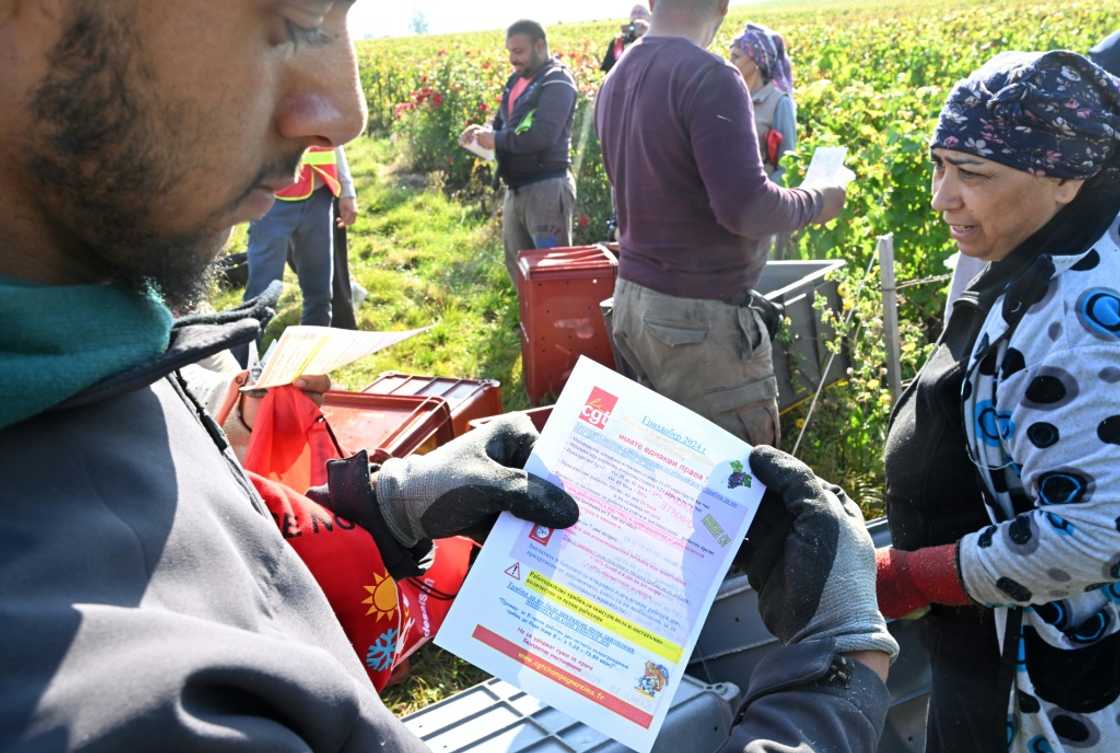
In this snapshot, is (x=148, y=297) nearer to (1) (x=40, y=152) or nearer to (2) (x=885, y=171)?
(1) (x=40, y=152)

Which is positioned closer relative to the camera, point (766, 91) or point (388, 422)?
point (388, 422)

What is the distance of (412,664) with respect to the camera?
3.37 m

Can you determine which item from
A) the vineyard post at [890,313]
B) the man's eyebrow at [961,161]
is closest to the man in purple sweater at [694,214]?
the vineyard post at [890,313]

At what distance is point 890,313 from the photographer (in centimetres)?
381

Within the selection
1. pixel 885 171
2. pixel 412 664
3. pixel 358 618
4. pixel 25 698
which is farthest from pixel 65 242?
pixel 885 171

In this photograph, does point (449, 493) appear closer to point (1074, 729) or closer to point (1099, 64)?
point (1074, 729)

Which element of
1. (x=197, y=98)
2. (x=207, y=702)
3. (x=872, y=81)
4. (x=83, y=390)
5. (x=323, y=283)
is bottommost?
(x=323, y=283)

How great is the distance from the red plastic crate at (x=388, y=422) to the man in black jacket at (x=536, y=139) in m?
2.56

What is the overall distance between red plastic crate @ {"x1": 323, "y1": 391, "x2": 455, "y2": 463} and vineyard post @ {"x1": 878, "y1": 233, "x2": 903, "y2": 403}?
1.88 meters

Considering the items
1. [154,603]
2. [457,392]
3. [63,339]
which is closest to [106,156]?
[63,339]

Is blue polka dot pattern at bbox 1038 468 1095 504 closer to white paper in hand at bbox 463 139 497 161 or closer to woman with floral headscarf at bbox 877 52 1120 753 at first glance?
Answer: woman with floral headscarf at bbox 877 52 1120 753

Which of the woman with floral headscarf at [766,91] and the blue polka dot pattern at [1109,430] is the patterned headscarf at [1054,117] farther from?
the woman with floral headscarf at [766,91]

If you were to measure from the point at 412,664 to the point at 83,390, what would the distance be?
277cm

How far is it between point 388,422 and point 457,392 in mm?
570
